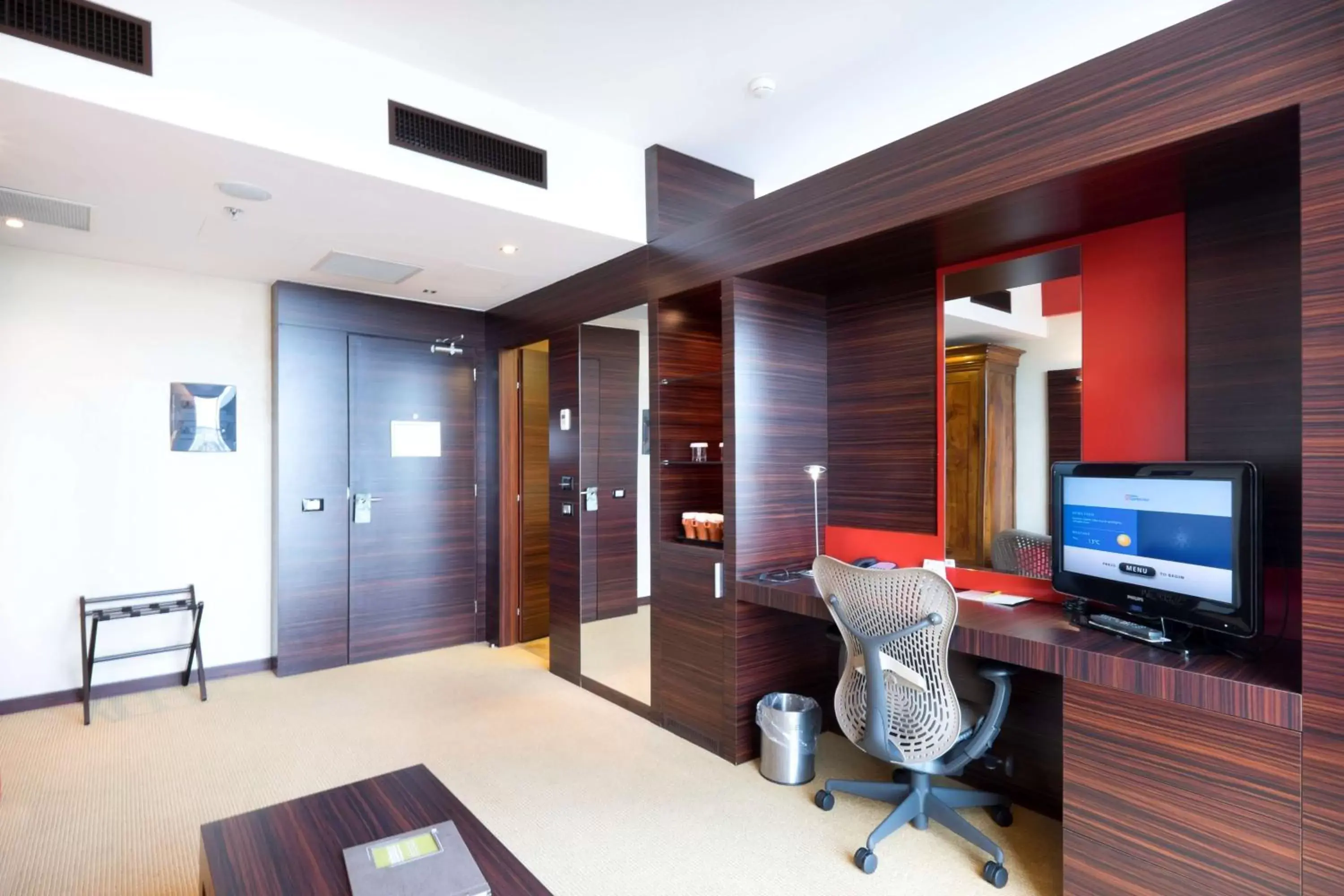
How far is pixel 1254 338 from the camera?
2098mm

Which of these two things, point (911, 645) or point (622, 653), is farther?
point (622, 653)

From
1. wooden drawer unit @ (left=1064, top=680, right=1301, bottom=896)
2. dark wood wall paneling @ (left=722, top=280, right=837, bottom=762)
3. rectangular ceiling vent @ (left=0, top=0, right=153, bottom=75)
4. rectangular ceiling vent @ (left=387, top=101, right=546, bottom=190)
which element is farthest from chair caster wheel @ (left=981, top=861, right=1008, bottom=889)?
rectangular ceiling vent @ (left=0, top=0, right=153, bottom=75)

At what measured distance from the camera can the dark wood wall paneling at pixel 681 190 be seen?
3562 millimetres

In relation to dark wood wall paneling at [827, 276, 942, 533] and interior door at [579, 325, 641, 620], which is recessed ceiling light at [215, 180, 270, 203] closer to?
interior door at [579, 325, 641, 620]

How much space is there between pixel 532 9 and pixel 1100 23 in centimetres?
207

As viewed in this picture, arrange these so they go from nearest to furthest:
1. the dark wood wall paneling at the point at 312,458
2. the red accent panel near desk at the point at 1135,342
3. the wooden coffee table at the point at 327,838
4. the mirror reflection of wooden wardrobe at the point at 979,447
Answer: the wooden coffee table at the point at 327,838 < the red accent panel near desk at the point at 1135,342 < the mirror reflection of wooden wardrobe at the point at 979,447 < the dark wood wall paneling at the point at 312,458

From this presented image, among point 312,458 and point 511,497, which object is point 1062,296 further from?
point 312,458

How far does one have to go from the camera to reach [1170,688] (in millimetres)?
1786

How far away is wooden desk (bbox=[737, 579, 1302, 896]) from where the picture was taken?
1.65 meters

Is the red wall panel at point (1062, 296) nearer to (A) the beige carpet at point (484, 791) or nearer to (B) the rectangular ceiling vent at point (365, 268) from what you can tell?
(A) the beige carpet at point (484, 791)

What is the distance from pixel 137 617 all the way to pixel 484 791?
2.63 meters

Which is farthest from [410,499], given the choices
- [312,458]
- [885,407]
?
[885,407]

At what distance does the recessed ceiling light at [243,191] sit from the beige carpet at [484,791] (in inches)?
98.3

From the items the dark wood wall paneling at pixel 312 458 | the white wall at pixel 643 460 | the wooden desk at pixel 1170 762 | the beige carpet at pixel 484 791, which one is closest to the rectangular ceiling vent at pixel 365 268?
the dark wood wall paneling at pixel 312 458
